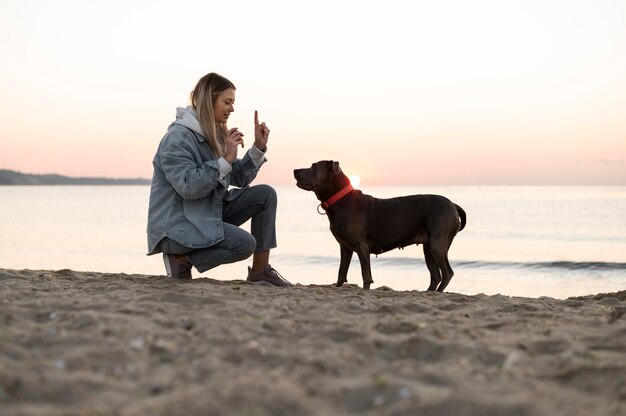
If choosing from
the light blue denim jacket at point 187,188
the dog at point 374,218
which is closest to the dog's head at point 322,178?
the dog at point 374,218

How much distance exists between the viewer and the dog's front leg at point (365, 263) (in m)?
6.08

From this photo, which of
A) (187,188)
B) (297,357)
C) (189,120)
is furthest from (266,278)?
(297,357)

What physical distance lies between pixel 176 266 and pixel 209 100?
151 cm

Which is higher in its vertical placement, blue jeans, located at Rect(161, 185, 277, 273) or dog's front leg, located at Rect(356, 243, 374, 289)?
blue jeans, located at Rect(161, 185, 277, 273)

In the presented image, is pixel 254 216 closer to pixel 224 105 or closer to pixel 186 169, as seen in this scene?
pixel 186 169

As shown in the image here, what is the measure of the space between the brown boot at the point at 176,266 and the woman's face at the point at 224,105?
4.32ft

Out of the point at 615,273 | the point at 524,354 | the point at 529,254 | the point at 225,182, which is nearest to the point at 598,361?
the point at 524,354

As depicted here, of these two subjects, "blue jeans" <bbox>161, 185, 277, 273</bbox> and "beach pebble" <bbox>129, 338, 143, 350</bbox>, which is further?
"blue jeans" <bbox>161, 185, 277, 273</bbox>

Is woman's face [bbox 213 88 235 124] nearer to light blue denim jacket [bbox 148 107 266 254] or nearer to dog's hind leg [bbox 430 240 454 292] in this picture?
light blue denim jacket [bbox 148 107 266 254]

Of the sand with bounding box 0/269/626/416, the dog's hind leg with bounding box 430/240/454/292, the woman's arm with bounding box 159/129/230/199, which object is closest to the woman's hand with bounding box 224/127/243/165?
the woman's arm with bounding box 159/129/230/199

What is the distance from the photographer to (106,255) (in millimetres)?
17297

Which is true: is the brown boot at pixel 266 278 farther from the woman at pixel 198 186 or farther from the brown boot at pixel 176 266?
the brown boot at pixel 176 266

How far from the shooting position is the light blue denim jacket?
5.40 metres

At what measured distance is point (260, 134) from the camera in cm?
601
